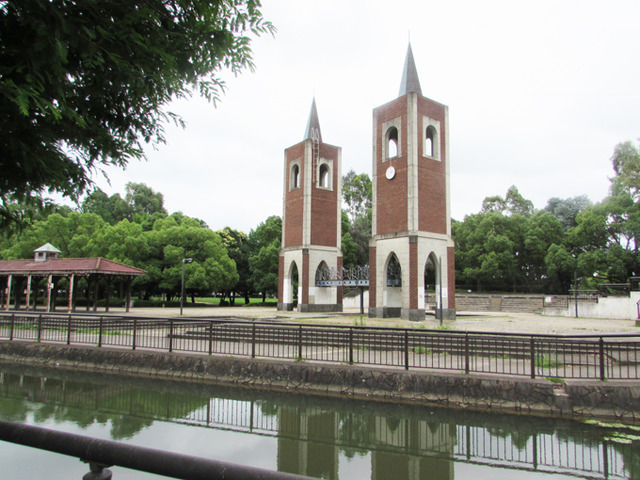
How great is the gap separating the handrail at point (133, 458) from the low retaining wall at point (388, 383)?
8094mm

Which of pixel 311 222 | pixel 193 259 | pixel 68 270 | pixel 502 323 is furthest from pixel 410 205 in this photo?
pixel 193 259

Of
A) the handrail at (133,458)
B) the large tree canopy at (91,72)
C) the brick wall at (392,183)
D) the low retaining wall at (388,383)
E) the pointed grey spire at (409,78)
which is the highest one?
the pointed grey spire at (409,78)

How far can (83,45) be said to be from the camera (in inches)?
137

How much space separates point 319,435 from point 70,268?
26.4m

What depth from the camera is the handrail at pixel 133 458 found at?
1.58 m

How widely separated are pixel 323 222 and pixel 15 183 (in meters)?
30.3

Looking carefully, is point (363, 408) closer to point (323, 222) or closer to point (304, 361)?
point (304, 361)

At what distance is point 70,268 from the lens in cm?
2850

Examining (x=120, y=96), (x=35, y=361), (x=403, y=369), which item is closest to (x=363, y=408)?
(x=403, y=369)

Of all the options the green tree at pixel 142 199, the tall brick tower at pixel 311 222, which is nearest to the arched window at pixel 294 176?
the tall brick tower at pixel 311 222

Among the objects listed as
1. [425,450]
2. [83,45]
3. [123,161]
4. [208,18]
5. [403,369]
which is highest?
[208,18]

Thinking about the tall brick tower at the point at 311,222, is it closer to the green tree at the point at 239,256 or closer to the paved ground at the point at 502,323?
the paved ground at the point at 502,323

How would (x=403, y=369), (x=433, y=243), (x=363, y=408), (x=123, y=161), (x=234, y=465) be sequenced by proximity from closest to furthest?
(x=234, y=465)
(x=123, y=161)
(x=363, y=408)
(x=403, y=369)
(x=433, y=243)

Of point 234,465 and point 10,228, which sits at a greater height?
point 10,228
